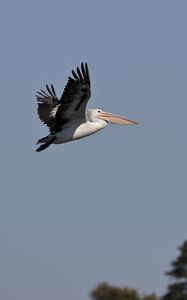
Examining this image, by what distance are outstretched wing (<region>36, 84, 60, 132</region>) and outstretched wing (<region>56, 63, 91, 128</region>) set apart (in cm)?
78

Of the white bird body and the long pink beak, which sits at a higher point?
the long pink beak

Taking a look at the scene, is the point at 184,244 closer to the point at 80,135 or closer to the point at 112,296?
the point at 112,296

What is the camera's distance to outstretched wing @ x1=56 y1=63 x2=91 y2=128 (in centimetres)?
4097

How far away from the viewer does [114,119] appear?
44.6m

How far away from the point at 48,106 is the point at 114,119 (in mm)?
1447

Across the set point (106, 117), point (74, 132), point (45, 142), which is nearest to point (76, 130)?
point (74, 132)

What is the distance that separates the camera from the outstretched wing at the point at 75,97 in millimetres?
40969

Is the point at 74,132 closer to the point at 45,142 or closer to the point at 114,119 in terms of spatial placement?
the point at 45,142

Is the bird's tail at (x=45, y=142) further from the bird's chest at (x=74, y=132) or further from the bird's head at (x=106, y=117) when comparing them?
the bird's head at (x=106, y=117)

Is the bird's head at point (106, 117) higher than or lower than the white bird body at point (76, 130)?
higher

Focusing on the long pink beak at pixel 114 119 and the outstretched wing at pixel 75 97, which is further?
the long pink beak at pixel 114 119

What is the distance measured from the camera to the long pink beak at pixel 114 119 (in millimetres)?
43969

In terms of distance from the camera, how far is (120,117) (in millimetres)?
44969

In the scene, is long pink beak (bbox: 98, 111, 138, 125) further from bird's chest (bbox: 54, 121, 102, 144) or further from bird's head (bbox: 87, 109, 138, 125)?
bird's chest (bbox: 54, 121, 102, 144)
